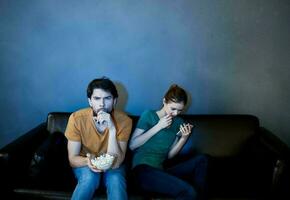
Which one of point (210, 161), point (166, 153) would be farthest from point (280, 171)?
point (166, 153)

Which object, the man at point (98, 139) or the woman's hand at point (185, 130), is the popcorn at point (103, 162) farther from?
the woman's hand at point (185, 130)

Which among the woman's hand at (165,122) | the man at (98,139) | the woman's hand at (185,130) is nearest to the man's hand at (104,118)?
the man at (98,139)

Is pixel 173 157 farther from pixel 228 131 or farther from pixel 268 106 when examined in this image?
pixel 268 106

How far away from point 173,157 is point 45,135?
3.10ft

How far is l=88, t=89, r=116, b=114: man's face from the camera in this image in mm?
1992

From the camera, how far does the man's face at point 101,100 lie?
199 centimetres

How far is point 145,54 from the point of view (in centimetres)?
259

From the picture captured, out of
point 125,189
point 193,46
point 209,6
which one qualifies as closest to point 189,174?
point 125,189

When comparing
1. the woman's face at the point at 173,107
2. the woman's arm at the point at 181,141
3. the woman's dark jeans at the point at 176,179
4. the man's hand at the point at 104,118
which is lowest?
the woman's dark jeans at the point at 176,179

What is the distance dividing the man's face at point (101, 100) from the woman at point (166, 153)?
0.30 metres

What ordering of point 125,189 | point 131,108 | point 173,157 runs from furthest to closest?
1. point 131,108
2. point 173,157
3. point 125,189

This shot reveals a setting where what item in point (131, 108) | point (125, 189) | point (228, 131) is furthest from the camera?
point (131, 108)

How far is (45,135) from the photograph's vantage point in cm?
237

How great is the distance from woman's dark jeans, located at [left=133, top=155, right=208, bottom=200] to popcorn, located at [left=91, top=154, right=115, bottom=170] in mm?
224
